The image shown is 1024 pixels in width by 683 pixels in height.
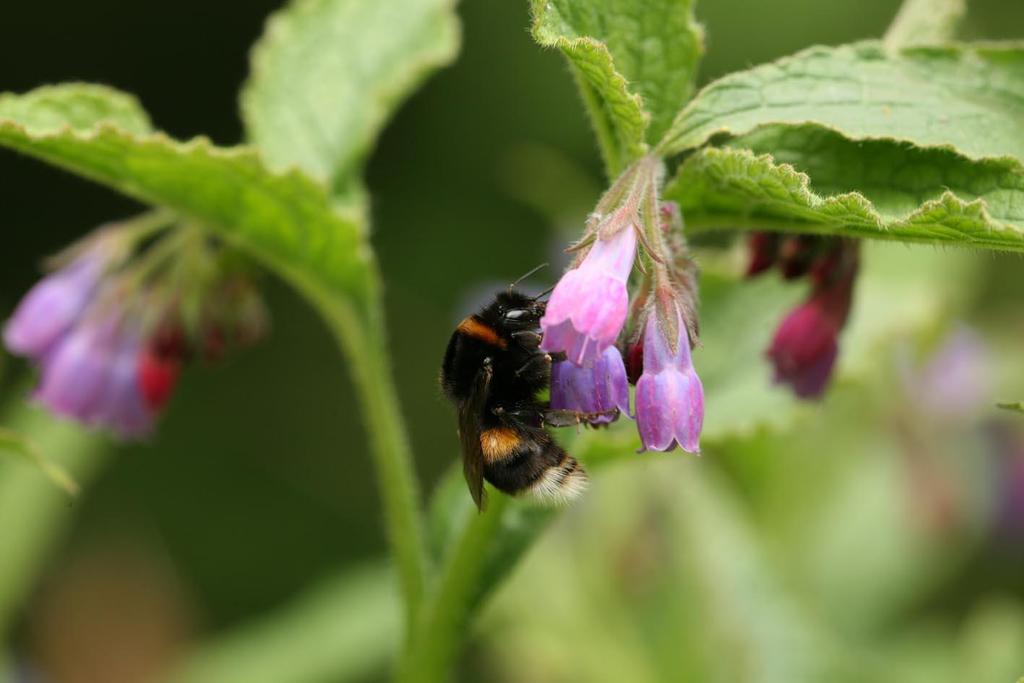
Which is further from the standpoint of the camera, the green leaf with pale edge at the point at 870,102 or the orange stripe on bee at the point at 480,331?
the orange stripe on bee at the point at 480,331

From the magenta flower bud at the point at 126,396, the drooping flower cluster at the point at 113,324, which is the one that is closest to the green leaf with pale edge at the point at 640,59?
the drooping flower cluster at the point at 113,324

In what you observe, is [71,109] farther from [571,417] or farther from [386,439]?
[571,417]

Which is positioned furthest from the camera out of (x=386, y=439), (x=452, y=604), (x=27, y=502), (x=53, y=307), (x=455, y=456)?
(x=455, y=456)

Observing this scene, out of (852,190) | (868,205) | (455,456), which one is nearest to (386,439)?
(852,190)


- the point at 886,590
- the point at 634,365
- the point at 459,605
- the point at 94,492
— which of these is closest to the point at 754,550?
the point at 886,590

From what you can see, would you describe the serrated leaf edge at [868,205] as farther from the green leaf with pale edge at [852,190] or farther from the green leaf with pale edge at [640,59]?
the green leaf with pale edge at [640,59]
